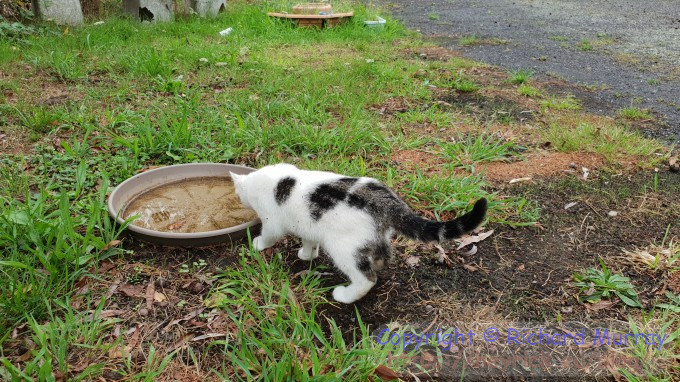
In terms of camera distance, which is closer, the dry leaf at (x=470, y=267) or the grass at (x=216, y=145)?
the grass at (x=216, y=145)

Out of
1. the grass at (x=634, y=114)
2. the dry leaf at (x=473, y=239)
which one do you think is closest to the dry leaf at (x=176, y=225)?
the dry leaf at (x=473, y=239)

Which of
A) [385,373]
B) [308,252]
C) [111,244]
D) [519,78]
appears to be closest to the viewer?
[385,373]

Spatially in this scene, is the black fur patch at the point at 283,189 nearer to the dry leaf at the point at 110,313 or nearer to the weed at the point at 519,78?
the dry leaf at the point at 110,313

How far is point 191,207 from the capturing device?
333 cm

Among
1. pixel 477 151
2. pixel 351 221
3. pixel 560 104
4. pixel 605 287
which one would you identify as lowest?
pixel 605 287

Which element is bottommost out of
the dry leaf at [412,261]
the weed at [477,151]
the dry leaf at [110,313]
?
the dry leaf at [110,313]

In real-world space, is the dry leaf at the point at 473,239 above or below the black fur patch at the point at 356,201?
below

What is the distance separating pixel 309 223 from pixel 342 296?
0.46 m

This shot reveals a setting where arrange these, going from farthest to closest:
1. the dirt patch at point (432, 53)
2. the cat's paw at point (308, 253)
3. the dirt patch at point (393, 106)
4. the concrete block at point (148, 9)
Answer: the concrete block at point (148, 9), the dirt patch at point (432, 53), the dirt patch at point (393, 106), the cat's paw at point (308, 253)

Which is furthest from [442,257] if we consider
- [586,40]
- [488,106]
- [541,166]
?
[586,40]

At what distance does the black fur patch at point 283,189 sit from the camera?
272 cm

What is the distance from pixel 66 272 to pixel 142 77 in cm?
354

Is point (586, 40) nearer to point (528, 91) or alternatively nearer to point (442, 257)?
point (528, 91)

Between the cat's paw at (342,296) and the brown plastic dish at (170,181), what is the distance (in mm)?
762
